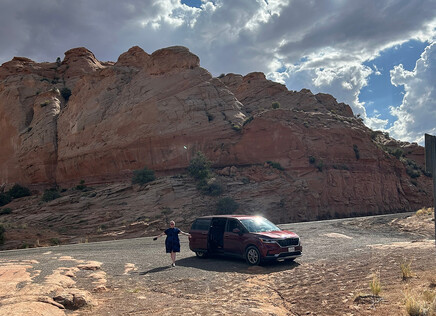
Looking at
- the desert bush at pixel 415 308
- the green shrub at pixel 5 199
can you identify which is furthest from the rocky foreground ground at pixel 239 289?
the green shrub at pixel 5 199

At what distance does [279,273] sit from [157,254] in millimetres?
6759

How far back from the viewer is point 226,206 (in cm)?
3472

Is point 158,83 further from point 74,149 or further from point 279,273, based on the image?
point 279,273

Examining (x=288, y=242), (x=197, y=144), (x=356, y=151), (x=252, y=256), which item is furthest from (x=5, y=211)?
(x=356, y=151)

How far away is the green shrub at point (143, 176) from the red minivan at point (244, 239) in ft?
85.0

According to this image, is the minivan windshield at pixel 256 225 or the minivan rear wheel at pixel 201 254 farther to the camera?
the minivan rear wheel at pixel 201 254

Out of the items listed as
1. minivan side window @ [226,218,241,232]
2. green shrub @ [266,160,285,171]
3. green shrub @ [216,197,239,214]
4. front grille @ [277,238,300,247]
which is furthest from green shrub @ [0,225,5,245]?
green shrub @ [266,160,285,171]

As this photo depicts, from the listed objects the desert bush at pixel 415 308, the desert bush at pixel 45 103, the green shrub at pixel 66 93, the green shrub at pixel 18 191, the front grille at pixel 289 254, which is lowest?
the desert bush at pixel 415 308

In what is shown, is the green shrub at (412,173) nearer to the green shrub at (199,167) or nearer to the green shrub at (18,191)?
the green shrub at (199,167)

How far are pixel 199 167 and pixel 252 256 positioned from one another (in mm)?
28501

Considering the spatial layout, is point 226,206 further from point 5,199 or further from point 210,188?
point 5,199

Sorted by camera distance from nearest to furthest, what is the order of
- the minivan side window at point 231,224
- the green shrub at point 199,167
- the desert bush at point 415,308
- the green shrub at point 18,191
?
the desert bush at point 415,308, the minivan side window at point 231,224, the green shrub at point 199,167, the green shrub at point 18,191

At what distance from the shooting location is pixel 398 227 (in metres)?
22.3

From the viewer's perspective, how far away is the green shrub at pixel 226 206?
34375mm
